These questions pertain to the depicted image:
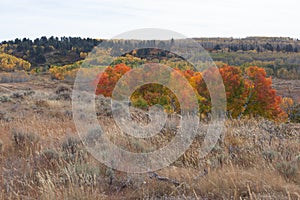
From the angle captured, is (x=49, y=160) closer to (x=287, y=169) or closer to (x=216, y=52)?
(x=287, y=169)

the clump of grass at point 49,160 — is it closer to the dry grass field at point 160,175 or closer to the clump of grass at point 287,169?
the dry grass field at point 160,175

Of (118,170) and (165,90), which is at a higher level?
(118,170)

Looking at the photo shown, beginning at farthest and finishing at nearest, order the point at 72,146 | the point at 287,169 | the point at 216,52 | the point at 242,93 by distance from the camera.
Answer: the point at 216,52 → the point at 242,93 → the point at 72,146 → the point at 287,169

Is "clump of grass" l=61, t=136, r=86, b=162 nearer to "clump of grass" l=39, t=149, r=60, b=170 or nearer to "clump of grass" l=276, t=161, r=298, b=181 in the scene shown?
A: "clump of grass" l=39, t=149, r=60, b=170

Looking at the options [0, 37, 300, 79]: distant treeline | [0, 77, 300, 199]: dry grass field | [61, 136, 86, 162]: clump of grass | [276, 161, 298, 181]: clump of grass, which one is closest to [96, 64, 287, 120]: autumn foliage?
[61, 136, 86, 162]: clump of grass

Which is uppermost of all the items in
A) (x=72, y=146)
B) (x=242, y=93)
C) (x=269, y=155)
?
(x=269, y=155)

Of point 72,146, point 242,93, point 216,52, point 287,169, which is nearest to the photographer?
point 287,169

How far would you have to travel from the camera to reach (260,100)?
38781mm

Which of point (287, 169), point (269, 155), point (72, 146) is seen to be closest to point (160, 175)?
point (287, 169)

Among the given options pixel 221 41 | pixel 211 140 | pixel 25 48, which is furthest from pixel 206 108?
pixel 221 41

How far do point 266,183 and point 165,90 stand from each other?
3377cm

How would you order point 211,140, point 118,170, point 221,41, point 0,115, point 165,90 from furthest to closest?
point 221,41 → point 165,90 → point 0,115 → point 211,140 → point 118,170

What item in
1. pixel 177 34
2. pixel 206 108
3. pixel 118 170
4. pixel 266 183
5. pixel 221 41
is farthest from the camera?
pixel 221 41

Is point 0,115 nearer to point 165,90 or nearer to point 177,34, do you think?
point 177,34
